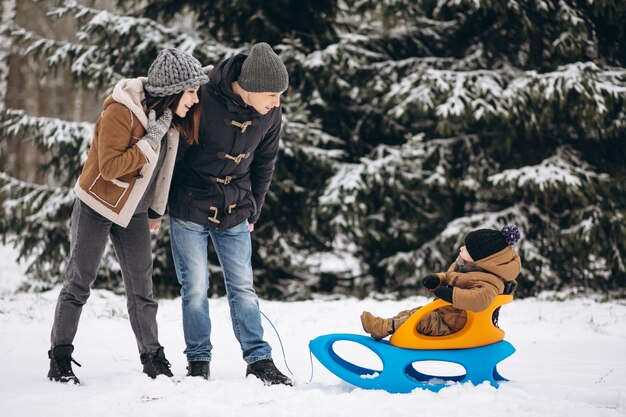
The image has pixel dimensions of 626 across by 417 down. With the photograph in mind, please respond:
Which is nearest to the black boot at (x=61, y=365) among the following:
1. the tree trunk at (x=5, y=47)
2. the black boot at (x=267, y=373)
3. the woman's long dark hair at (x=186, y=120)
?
the black boot at (x=267, y=373)

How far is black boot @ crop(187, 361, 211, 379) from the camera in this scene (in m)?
3.38

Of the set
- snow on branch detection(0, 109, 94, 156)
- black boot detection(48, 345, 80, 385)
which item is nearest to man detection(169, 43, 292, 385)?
black boot detection(48, 345, 80, 385)

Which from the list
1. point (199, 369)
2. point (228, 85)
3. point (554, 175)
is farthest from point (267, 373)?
point (554, 175)

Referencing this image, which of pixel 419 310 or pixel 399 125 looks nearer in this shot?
pixel 419 310

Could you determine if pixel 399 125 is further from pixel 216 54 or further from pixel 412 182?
pixel 216 54

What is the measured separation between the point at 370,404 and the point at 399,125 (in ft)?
20.0

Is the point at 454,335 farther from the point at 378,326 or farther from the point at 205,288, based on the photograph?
the point at 205,288

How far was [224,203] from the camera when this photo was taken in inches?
135

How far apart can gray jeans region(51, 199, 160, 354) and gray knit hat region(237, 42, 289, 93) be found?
0.92 m

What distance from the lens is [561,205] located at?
8.00m

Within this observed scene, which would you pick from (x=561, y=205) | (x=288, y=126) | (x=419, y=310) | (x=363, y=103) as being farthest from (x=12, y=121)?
(x=561, y=205)

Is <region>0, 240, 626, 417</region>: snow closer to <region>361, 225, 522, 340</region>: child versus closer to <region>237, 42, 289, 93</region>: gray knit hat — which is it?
<region>361, 225, 522, 340</region>: child

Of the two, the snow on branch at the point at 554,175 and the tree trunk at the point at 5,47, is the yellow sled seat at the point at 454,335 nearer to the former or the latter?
the snow on branch at the point at 554,175

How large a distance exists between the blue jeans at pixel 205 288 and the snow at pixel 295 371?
21cm
